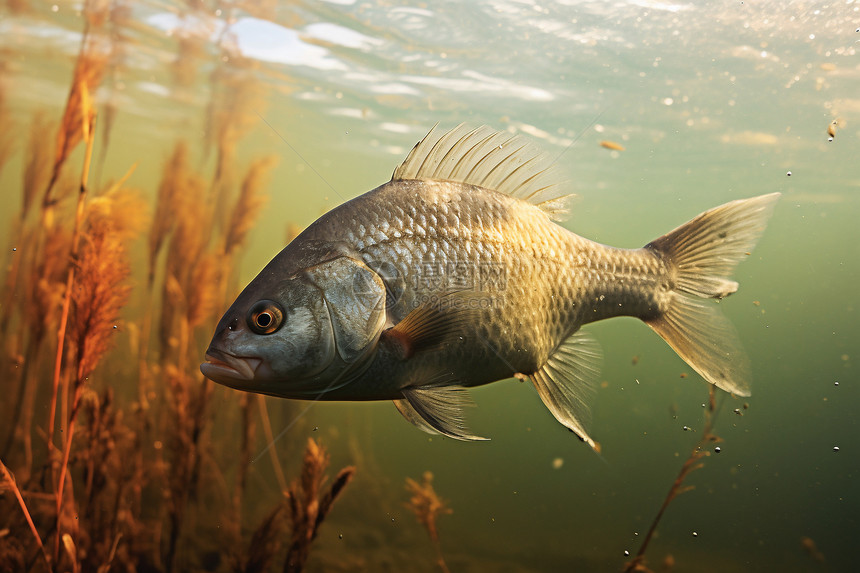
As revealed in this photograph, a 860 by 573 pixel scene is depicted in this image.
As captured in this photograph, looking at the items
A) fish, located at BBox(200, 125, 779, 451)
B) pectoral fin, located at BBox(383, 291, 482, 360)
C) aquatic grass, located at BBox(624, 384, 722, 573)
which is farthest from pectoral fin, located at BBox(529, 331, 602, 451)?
aquatic grass, located at BBox(624, 384, 722, 573)

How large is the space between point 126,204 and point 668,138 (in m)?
14.8

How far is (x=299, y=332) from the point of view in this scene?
6.25 ft

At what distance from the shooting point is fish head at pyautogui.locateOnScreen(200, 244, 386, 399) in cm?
189

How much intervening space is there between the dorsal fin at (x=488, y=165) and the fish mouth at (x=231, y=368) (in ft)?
3.44

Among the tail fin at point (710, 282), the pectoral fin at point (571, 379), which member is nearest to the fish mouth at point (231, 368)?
the pectoral fin at point (571, 379)

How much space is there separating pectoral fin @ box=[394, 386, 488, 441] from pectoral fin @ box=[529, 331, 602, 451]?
64 cm

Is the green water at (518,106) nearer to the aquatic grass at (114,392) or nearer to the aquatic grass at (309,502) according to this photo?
the aquatic grass at (114,392)

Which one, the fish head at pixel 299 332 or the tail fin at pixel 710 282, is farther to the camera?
the tail fin at pixel 710 282

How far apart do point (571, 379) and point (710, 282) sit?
98 cm

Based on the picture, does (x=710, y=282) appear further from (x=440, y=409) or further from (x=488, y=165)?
(x=440, y=409)

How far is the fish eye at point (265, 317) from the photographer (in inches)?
75.3

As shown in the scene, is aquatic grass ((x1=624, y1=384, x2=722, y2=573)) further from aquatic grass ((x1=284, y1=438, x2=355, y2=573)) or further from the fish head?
the fish head

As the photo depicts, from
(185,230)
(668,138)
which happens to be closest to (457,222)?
(185,230)

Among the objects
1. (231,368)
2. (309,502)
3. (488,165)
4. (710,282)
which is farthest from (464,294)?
(309,502)
